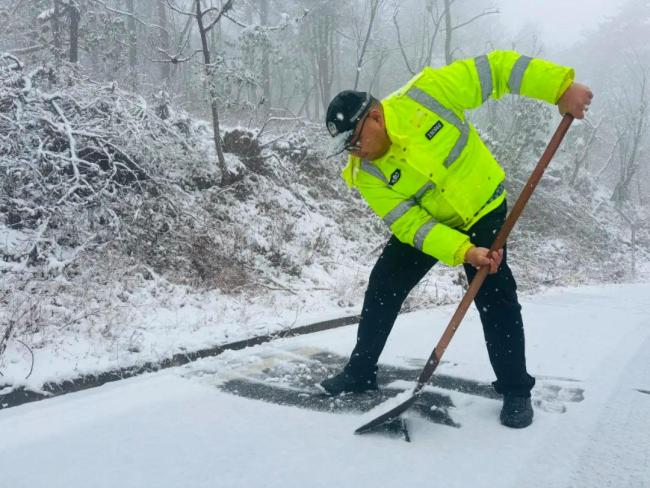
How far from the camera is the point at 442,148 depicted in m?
2.30

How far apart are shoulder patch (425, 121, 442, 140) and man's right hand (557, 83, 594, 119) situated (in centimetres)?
56

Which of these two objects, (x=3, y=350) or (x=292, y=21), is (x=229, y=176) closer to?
(x=292, y=21)

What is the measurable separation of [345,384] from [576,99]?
174 centimetres

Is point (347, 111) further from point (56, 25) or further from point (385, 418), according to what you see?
point (56, 25)

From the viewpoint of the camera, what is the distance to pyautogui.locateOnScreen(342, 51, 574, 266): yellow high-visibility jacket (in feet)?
7.48

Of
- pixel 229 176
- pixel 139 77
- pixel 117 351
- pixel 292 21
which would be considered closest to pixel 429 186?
pixel 117 351

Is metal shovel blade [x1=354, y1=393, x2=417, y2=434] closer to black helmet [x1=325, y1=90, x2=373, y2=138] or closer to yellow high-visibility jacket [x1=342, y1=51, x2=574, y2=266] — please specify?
yellow high-visibility jacket [x1=342, y1=51, x2=574, y2=266]

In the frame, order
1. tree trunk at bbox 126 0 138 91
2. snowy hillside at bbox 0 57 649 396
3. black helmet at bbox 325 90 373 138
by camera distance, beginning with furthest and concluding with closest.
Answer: tree trunk at bbox 126 0 138 91
snowy hillside at bbox 0 57 649 396
black helmet at bbox 325 90 373 138

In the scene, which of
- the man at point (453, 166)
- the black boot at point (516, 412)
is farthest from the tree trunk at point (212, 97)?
the black boot at point (516, 412)

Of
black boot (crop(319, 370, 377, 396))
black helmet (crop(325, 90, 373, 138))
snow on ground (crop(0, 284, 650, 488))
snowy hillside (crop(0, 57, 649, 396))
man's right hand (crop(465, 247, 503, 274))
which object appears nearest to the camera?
snow on ground (crop(0, 284, 650, 488))

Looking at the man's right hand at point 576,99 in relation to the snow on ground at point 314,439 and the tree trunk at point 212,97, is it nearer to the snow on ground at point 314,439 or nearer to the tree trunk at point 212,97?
the snow on ground at point 314,439

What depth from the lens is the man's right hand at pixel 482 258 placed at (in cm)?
216

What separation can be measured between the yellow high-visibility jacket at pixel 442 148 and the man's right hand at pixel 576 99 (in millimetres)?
30

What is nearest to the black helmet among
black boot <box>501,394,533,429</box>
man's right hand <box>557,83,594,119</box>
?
man's right hand <box>557,83,594,119</box>
